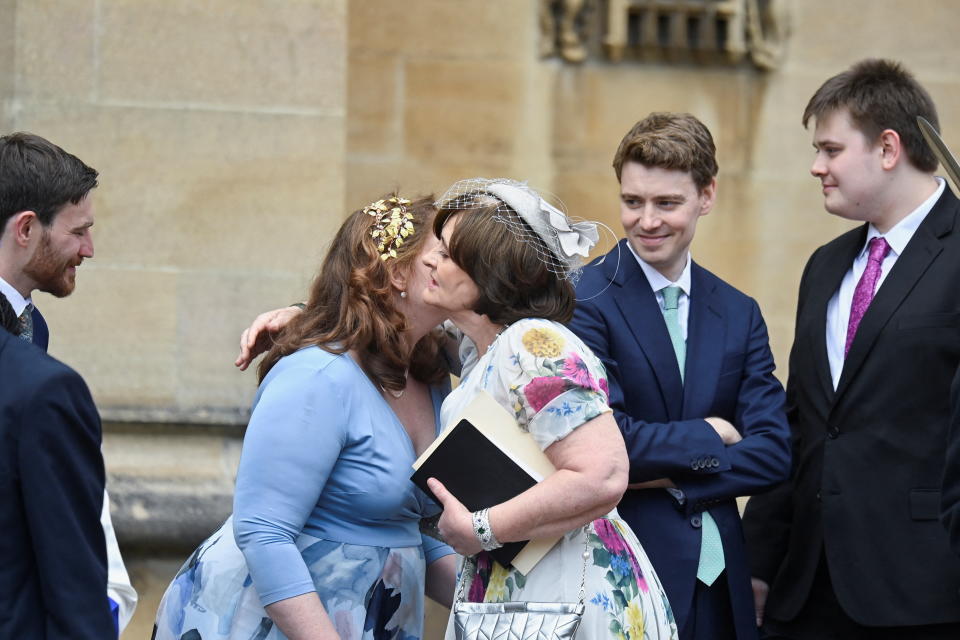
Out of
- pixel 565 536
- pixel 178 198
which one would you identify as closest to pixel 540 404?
pixel 565 536

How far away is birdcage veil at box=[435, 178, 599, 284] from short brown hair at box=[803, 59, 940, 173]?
3.62ft

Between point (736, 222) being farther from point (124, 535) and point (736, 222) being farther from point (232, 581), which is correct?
point (232, 581)

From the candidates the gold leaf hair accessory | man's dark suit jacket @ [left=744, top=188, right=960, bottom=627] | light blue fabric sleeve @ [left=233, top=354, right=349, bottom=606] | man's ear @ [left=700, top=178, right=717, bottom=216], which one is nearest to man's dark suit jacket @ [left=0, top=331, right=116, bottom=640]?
light blue fabric sleeve @ [left=233, top=354, right=349, bottom=606]

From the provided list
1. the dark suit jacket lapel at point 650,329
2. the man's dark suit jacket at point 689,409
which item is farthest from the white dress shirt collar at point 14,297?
the dark suit jacket lapel at point 650,329

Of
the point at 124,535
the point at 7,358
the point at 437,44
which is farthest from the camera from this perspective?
the point at 437,44

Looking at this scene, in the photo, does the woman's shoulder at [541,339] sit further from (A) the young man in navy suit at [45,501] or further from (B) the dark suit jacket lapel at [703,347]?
(A) the young man in navy suit at [45,501]

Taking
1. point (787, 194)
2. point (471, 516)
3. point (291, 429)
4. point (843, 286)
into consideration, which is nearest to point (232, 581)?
point (291, 429)

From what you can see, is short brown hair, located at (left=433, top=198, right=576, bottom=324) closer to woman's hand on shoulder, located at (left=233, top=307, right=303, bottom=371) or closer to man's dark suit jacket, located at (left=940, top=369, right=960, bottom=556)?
woman's hand on shoulder, located at (left=233, top=307, right=303, bottom=371)

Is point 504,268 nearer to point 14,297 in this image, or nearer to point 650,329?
point 650,329

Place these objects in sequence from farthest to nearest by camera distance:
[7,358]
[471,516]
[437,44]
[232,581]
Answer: [437,44], [232,581], [471,516], [7,358]

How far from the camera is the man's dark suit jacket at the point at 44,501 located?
7.18 ft

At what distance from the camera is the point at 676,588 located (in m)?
3.33

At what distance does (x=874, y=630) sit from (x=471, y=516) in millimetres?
1317

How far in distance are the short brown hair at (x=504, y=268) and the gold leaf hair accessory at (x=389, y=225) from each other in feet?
0.72
